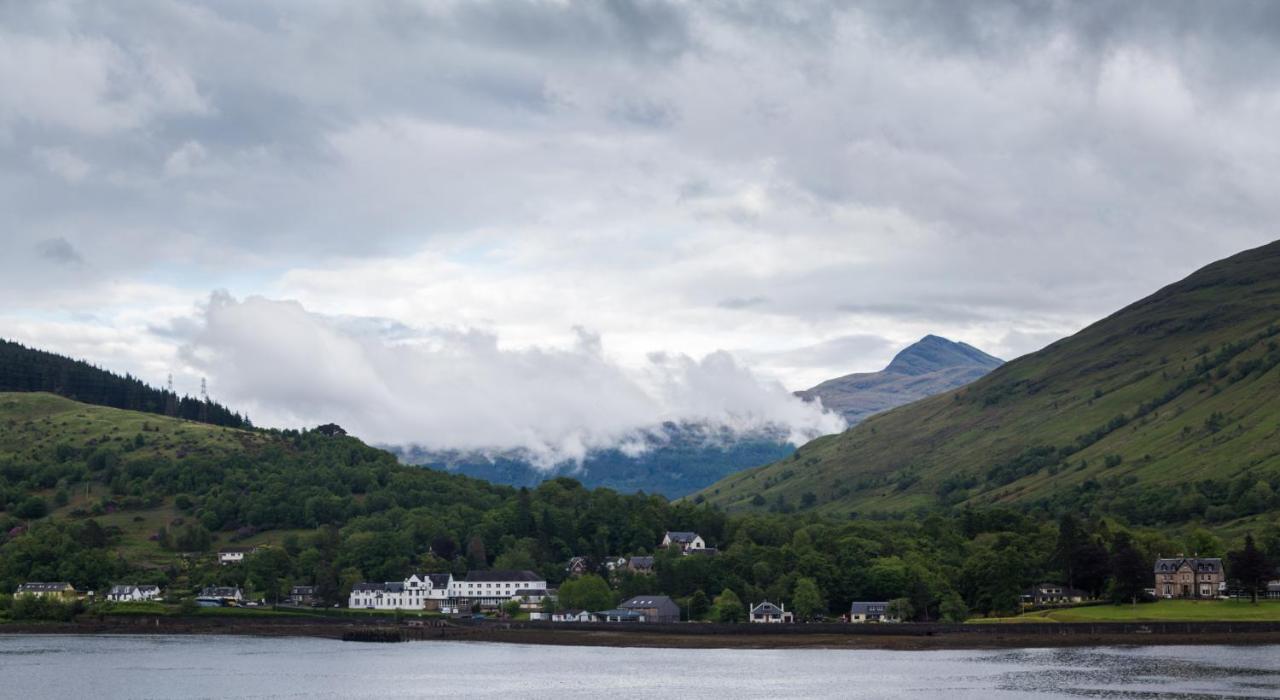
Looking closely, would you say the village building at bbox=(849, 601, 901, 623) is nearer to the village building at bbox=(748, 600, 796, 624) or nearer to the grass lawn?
the village building at bbox=(748, 600, 796, 624)

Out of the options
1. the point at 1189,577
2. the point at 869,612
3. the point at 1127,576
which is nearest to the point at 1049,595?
the point at 1127,576

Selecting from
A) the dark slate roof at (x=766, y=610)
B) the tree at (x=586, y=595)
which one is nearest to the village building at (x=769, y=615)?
the dark slate roof at (x=766, y=610)

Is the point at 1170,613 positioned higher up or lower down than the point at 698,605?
lower down

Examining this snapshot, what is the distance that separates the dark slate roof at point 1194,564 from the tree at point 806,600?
40750mm

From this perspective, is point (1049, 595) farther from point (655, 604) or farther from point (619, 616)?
point (619, 616)

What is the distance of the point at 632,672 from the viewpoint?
12925 cm

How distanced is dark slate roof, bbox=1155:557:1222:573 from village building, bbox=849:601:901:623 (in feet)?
112

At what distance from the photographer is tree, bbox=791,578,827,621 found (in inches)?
6708

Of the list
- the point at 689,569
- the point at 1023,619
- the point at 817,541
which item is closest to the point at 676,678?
the point at 1023,619

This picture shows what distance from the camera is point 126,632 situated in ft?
625

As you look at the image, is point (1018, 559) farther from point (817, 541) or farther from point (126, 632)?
point (126, 632)

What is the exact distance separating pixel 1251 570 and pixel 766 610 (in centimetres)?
5430

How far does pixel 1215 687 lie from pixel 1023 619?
5343cm

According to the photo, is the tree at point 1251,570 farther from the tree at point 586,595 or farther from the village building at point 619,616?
the tree at point 586,595
